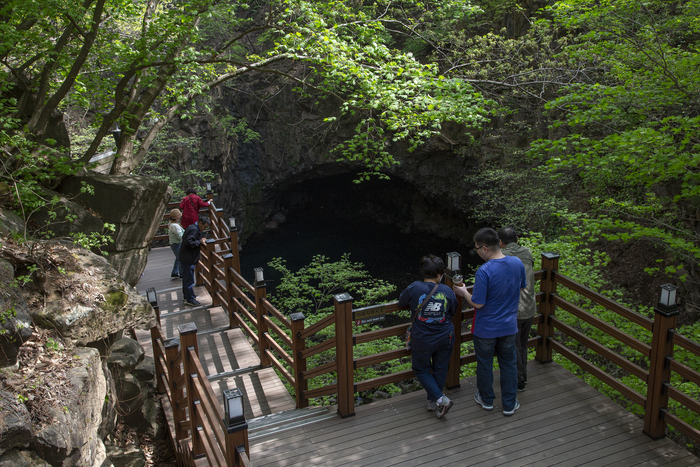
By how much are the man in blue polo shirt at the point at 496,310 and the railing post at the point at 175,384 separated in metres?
2.71

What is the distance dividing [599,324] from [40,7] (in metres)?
7.48

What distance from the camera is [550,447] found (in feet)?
12.3

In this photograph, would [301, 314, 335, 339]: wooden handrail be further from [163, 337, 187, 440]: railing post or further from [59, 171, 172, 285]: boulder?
[59, 171, 172, 285]: boulder

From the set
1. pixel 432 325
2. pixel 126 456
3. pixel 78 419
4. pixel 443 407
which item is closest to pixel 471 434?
pixel 443 407

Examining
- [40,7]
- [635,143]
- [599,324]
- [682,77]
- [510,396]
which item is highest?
[40,7]

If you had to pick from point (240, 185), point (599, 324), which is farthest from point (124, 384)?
point (240, 185)

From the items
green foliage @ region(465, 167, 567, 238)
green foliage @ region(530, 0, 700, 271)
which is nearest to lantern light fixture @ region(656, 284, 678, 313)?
green foliage @ region(530, 0, 700, 271)

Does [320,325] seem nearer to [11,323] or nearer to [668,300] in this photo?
[11,323]

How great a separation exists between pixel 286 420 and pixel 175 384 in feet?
3.91

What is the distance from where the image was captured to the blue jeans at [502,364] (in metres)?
4.05

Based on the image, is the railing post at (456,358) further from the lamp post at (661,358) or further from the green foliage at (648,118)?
the green foliage at (648,118)

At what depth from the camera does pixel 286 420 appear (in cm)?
436

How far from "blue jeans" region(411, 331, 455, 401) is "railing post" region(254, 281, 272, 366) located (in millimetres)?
2357

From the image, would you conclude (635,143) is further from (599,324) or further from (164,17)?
(164,17)
